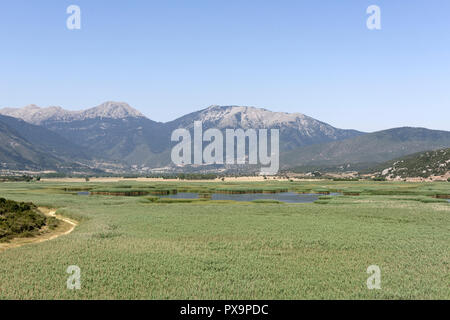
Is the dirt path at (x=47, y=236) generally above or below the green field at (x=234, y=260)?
below

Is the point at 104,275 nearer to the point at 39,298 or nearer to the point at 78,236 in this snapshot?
the point at 39,298

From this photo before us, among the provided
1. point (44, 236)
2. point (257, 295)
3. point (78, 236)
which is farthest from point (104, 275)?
point (44, 236)

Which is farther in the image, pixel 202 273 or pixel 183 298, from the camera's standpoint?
pixel 202 273

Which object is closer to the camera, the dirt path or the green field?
the green field

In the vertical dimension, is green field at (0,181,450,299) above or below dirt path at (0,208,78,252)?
above

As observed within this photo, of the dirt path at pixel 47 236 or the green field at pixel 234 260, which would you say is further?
the dirt path at pixel 47 236

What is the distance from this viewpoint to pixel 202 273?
1156 inches

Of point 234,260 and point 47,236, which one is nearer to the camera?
point 234,260

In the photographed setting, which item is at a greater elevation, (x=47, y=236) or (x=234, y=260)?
(x=234, y=260)

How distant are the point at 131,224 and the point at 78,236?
33.5 ft

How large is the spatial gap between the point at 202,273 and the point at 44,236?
28.2 metres
